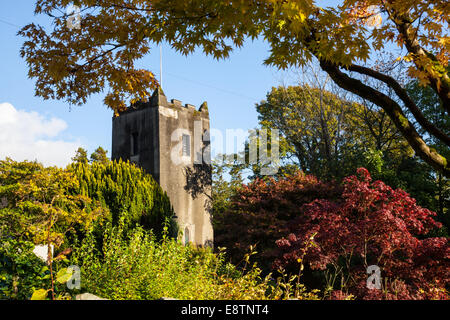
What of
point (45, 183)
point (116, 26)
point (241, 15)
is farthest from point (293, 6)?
point (45, 183)

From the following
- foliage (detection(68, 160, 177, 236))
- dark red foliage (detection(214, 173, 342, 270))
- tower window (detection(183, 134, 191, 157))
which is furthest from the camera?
tower window (detection(183, 134, 191, 157))

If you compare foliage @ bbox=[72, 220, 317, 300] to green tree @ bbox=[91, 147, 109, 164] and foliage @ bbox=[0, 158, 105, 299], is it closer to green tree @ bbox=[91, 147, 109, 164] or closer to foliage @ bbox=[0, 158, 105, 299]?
foliage @ bbox=[0, 158, 105, 299]

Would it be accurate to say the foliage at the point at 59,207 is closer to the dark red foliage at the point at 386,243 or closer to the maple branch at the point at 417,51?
the dark red foliage at the point at 386,243

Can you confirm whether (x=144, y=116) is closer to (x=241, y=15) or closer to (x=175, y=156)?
(x=175, y=156)

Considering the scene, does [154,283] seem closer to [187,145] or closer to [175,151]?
[175,151]

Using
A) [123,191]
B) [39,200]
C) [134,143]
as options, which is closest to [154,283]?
[39,200]

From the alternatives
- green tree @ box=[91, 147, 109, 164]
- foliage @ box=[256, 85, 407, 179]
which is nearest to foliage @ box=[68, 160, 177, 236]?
foliage @ box=[256, 85, 407, 179]

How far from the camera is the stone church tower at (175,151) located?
62.0ft

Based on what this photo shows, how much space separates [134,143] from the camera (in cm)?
2012

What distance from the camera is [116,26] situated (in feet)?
25.1

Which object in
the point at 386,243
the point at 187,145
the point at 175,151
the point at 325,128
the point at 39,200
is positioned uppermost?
the point at 325,128

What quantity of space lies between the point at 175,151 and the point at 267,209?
19.9 feet

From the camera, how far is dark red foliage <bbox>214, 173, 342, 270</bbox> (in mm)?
14805

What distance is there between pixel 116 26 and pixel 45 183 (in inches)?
188
